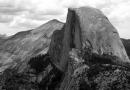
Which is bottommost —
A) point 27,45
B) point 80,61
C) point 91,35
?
point 27,45

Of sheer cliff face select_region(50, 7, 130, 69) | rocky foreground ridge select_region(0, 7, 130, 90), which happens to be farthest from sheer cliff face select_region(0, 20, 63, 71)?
sheer cliff face select_region(50, 7, 130, 69)

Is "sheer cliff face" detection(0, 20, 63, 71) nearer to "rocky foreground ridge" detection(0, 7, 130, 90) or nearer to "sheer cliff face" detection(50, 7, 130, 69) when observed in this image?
"rocky foreground ridge" detection(0, 7, 130, 90)

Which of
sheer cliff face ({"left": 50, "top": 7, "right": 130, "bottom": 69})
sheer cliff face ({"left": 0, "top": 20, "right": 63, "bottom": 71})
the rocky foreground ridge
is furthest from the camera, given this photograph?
sheer cliff face ({"left": 0, "top": 20, "right": 63, "bottom": 71})

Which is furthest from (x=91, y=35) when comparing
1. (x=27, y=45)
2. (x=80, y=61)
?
(x=27, y=45)

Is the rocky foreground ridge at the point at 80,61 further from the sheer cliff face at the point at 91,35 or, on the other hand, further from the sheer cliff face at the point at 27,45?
the sheer cliff face at the point at 27,45

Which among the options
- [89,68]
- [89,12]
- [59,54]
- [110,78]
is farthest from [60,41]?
[110,78]

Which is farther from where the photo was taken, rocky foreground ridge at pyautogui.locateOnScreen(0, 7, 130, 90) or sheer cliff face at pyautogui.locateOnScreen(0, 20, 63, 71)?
sheer cliff face at pyautogui.locateOnScreen(0, 20, 63, 71)

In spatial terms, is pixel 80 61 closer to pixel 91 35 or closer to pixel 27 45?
pixel 91 35
